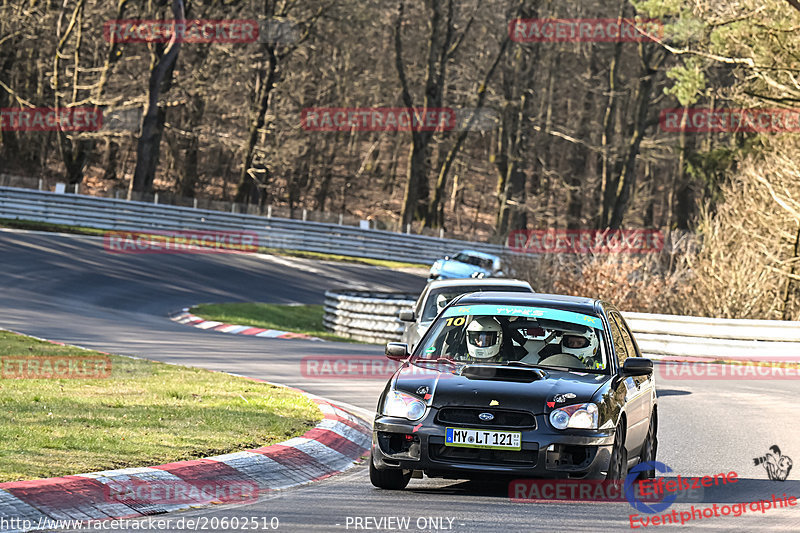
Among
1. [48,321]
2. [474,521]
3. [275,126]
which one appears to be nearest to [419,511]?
[474,521]

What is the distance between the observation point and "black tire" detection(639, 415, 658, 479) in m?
10.0

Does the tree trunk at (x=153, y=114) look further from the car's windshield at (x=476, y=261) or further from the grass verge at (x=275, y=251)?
the car's windshield at (x=476, y=261)

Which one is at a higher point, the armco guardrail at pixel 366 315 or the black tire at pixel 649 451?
the black tire at pixel 649 451

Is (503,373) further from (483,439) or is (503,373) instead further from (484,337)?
(484,337)

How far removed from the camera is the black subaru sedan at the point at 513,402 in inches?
333

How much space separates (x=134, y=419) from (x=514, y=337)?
329cm

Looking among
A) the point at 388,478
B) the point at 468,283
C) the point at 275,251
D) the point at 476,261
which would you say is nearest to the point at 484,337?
the point at 388,478

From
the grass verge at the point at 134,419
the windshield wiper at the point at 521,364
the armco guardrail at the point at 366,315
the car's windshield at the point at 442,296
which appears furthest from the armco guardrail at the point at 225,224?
the windshield wiper at the point at 521,364

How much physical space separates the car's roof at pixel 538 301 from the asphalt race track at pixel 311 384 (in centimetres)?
149

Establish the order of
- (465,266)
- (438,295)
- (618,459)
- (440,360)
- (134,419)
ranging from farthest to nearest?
(465,266), (438,295), (134,419), (440,360), (618,459)

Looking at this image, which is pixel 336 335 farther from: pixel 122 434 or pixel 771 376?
pixel 122 434

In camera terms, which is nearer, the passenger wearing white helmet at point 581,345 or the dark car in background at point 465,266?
the passenger wearing white helmet at point 581,345

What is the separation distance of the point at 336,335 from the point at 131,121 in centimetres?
2743

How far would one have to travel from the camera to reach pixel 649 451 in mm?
10336
